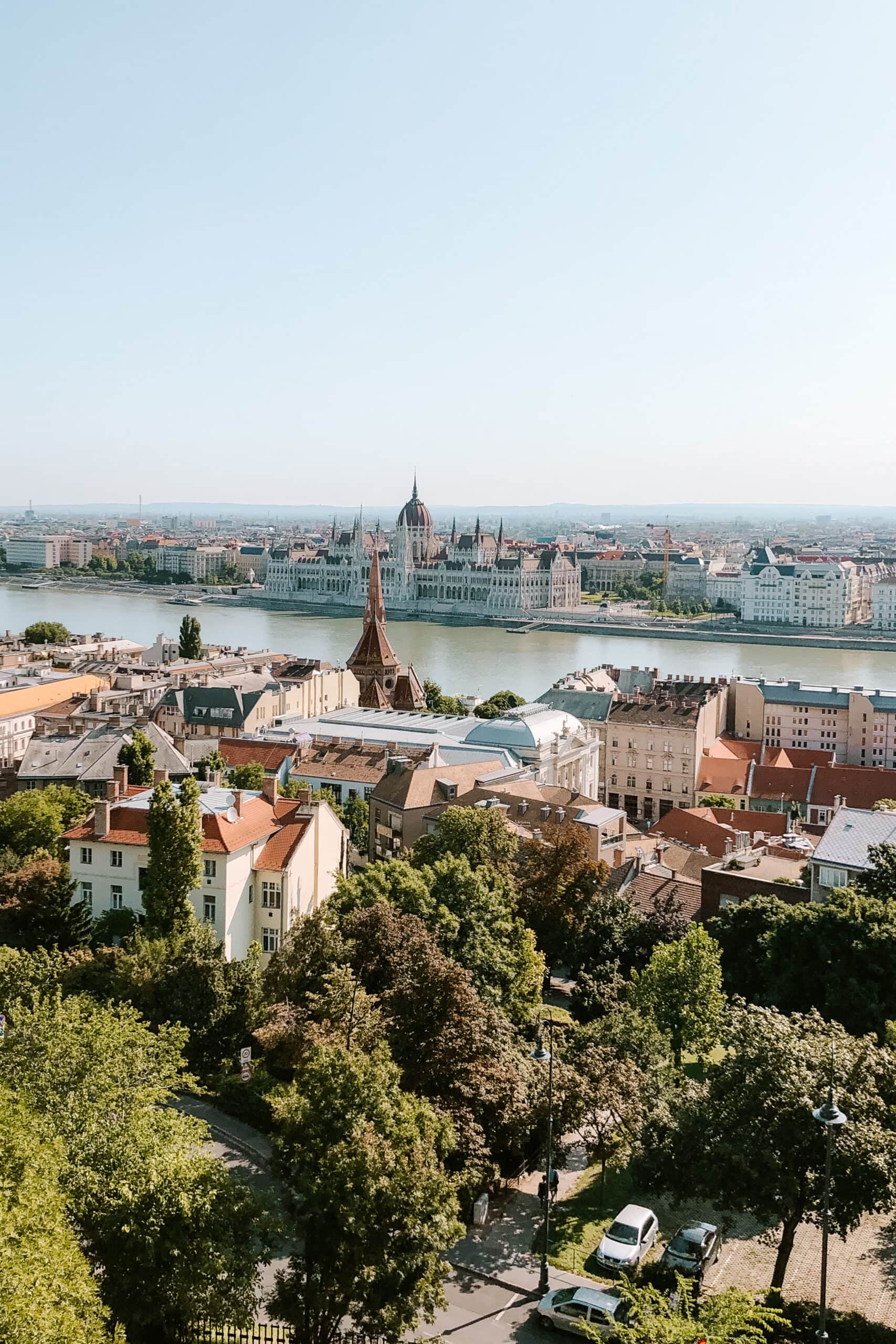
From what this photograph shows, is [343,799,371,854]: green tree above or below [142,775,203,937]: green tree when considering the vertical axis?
below

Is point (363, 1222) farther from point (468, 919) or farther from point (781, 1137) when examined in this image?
point (468, 919)

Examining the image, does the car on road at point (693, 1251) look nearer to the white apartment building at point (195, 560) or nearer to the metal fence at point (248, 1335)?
the metal fence at point (248, 1335)

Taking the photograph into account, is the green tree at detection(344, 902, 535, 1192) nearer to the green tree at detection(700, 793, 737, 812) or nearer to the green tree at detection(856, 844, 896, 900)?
the green tree at detection(856, 844, 896, 900)

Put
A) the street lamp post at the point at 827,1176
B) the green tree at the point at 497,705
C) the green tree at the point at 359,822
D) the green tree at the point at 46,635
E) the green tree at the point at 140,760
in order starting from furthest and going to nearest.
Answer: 1. the green tree at the point at 46,635
2. the green tree at the point at 497,705
3. the green tree at the point at 359,822
4. the green tree at the point at 140,760
5. the street lamp post at the point at 827,1176

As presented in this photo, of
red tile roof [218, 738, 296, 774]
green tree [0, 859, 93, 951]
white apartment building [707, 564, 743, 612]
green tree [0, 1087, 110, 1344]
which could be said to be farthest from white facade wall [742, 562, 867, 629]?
green tree [0, 1087, 110, 1344]

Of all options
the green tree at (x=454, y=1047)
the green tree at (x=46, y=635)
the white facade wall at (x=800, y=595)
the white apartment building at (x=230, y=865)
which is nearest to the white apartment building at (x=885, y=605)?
the white facade wall at (x=800, y=595)

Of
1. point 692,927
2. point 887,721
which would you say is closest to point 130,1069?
point 692,927
